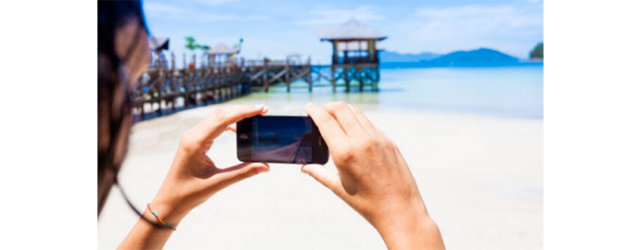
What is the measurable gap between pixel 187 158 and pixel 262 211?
106 inches

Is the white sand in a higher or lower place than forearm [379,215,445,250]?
lower

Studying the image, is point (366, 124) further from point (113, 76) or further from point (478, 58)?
point (478, 58)

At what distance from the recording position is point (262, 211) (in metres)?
3.29

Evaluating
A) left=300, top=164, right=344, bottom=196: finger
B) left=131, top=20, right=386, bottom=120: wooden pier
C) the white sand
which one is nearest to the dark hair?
left=300, top=164, right=344, bottom=196: finger

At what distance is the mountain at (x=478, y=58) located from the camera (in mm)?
39781

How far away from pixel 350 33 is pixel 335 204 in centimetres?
1296

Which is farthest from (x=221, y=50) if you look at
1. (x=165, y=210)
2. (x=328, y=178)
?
(x=328, y=178)

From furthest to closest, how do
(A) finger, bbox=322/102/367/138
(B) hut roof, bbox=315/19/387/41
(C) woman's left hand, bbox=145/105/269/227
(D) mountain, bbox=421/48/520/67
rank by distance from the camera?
(D) mountain, bbox=421/48/520/67, (B) hut roof, bbox=315/19/387/41, (C) woman's left hand, bbox=145/105/269/227, (A) finger, bbox=322/102/367/138

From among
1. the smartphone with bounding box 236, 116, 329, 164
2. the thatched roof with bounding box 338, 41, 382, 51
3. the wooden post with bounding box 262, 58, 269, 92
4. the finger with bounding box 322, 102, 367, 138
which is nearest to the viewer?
the finger with bounding box 322, 102, 367, 138

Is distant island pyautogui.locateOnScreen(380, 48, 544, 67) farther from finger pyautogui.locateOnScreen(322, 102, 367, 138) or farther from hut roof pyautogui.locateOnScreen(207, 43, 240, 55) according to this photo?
finger pyautogui.locateOnScreen(322, 102, 367, 138)

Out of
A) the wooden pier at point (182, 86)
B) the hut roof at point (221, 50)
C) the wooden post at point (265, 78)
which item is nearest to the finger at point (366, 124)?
the wooden pier at point (182, 86)

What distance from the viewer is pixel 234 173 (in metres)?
0.66

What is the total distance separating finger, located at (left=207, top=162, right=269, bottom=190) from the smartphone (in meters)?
0.10

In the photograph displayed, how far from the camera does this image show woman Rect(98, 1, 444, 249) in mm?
506
